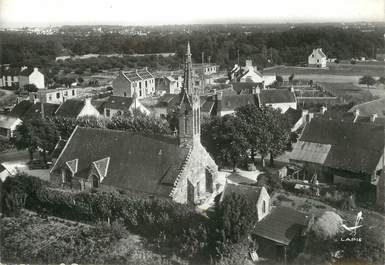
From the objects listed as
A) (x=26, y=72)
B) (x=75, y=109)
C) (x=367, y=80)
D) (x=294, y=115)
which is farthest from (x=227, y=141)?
(x=26, y=72)

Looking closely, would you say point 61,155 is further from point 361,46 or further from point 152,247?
point 361,46

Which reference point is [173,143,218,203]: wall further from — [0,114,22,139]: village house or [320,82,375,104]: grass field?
[320,82,375,104]: grass field

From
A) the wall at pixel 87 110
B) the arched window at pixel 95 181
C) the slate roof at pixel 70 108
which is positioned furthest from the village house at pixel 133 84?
the arched window at pixel 95 181

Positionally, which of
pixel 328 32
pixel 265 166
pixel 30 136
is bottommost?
pixel 265 166

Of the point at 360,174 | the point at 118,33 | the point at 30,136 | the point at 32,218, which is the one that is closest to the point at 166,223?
the point at 32,218

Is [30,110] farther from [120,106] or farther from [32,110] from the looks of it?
[120,106]
